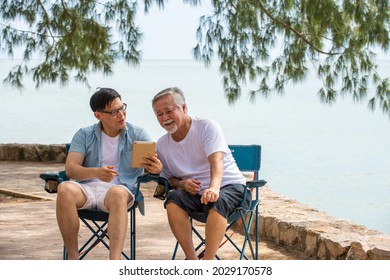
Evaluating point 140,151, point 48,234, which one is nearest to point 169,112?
point 140,151

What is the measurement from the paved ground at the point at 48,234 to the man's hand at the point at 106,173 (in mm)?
942

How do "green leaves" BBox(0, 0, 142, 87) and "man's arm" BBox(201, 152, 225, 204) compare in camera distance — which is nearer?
"man's arm" BBox(201, 152, 225, 204)

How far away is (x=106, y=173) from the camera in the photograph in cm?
380

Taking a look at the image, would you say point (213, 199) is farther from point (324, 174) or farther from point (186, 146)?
point (324, 174)

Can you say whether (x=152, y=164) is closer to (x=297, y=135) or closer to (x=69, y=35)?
(x=69, y=35)

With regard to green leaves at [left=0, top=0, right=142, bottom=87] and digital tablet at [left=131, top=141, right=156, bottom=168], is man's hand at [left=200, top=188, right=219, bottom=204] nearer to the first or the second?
digital tablet at [left=131, top=141, right=156, bottom=168]

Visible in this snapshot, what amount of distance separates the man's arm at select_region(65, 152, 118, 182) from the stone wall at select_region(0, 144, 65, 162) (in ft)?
17.9

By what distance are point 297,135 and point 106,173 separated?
66.4 feet

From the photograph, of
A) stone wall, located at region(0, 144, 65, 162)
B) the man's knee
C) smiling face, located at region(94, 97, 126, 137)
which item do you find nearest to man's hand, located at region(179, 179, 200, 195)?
the man's knee

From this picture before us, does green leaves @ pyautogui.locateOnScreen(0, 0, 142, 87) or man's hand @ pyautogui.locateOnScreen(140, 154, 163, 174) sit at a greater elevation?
Result: green leaves @ pyautogui.locateOnScreen(0, 0, 142, 87)

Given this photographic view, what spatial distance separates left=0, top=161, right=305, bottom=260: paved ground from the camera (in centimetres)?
480

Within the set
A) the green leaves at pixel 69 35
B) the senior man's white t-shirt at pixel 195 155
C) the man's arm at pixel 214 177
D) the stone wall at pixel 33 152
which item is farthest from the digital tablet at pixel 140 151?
the stone wall at pixel 33 152

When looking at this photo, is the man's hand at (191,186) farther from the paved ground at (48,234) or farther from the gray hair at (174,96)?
the paved ground at (48,234)

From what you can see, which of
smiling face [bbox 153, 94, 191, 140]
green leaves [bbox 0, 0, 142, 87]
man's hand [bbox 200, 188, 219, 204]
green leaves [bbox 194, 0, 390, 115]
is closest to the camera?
man's hand [bbox 200, 188, 219, 204]
